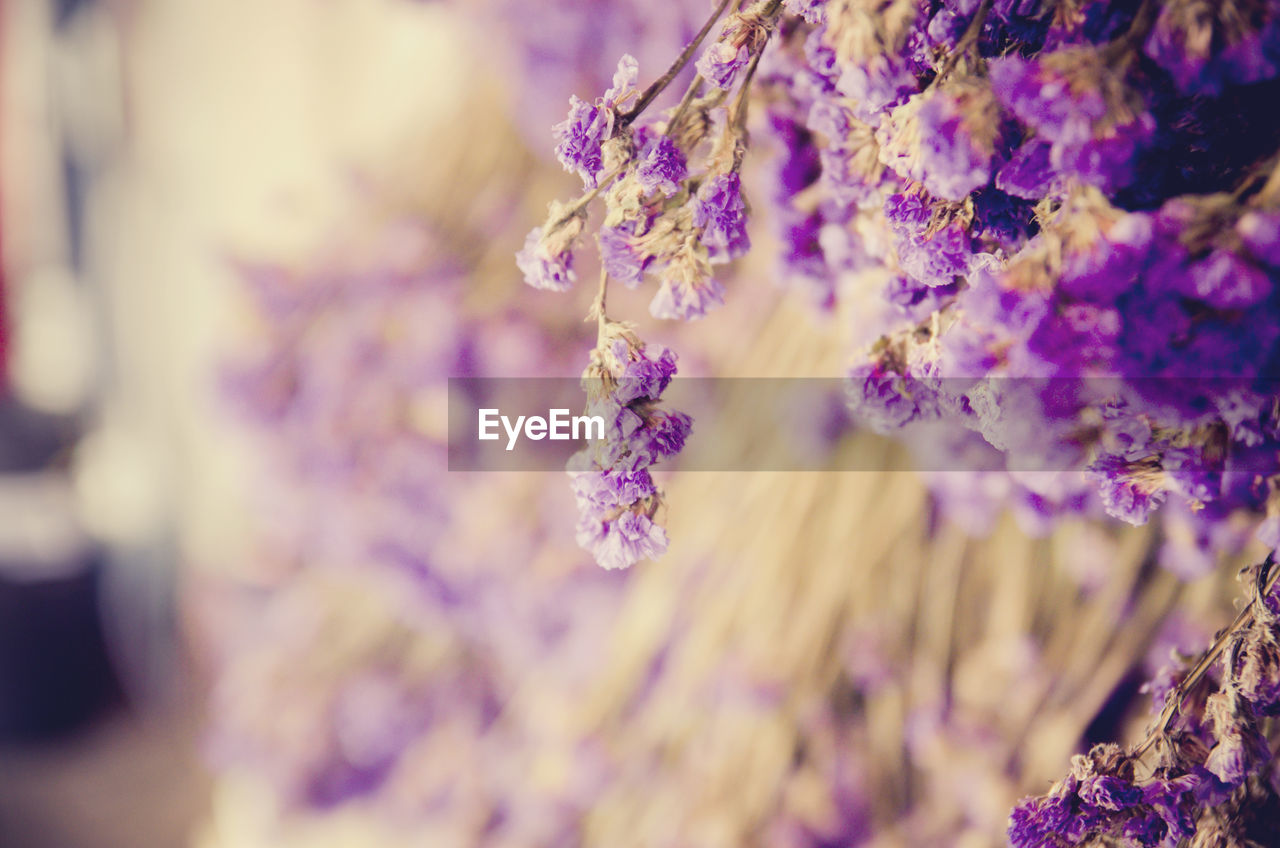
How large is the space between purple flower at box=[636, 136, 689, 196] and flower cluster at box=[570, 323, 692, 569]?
40mm

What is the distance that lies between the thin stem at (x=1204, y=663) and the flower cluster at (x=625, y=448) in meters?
0.16

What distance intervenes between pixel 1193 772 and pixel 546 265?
241 millimetres

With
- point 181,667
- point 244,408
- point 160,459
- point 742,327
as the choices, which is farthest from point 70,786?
point 742,327

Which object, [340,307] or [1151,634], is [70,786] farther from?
[1151,634]

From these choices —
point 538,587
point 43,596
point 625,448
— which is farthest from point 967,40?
point 43,596

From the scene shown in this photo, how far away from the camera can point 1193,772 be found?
226 mm

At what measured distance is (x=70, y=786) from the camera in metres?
1.29

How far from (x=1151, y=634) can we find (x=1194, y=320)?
1.17 feet

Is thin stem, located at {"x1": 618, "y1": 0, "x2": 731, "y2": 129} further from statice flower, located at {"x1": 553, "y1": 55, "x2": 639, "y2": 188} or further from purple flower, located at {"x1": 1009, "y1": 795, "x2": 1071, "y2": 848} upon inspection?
purple flower, located at {"x1": 1009, "y1": 795, "x2": 1071, "y2": 848}

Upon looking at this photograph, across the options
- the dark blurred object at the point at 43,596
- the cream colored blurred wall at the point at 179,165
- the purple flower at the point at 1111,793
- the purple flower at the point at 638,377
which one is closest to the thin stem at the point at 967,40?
the purple flower at the point at 638,377

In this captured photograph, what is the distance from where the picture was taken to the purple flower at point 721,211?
0.22 m

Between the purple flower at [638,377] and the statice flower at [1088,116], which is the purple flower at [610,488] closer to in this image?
the purple flower at [638,377]

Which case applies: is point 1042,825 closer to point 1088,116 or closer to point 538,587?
point 1088,116

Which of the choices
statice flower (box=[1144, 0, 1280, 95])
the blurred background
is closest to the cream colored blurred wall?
the blurred background
